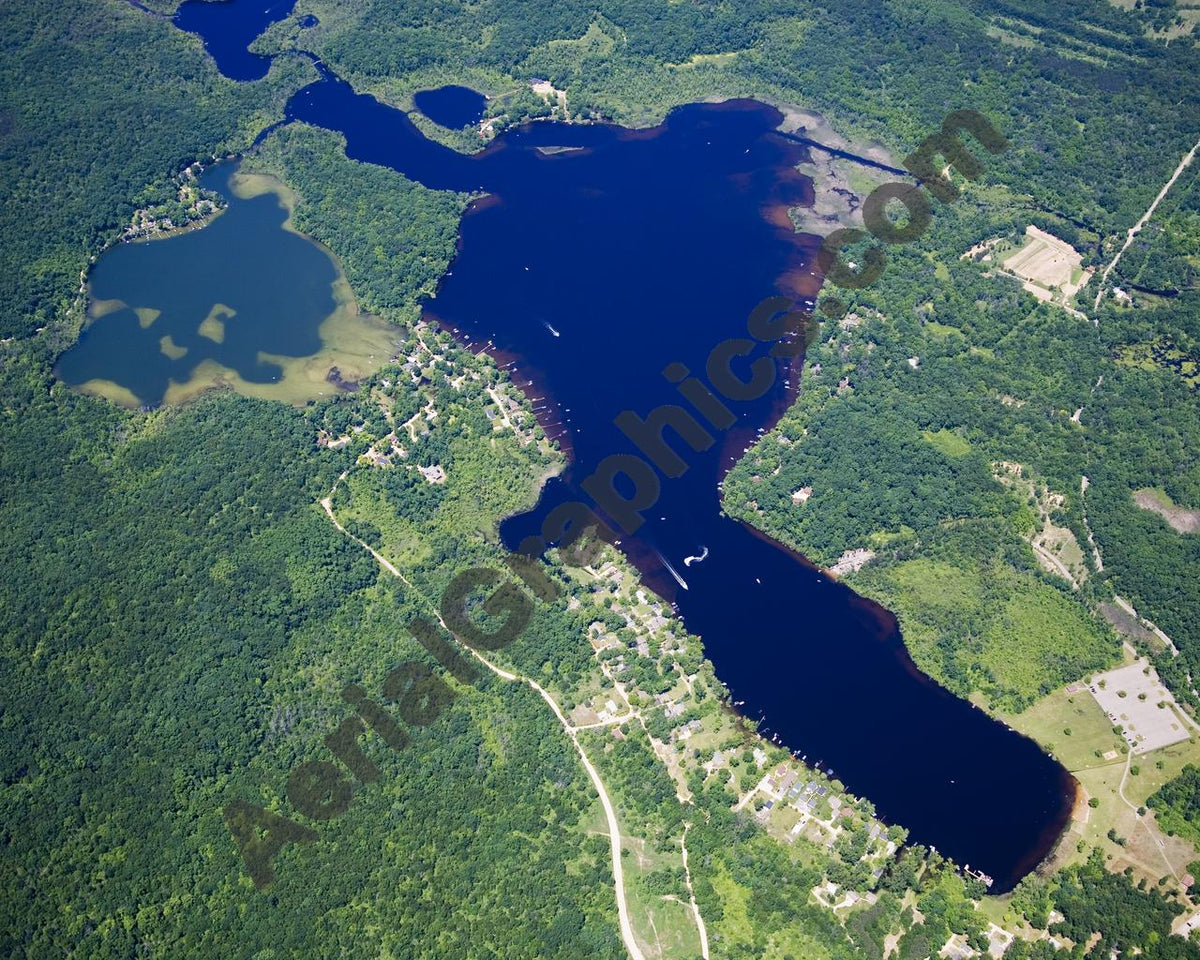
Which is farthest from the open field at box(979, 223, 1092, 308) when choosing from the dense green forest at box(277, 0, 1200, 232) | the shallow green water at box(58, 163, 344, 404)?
the shallow green water at box(58, 163, 344, 404)

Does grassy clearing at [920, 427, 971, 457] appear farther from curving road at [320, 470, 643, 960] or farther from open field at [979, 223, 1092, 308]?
curving road at [320, 470, 643, 960]

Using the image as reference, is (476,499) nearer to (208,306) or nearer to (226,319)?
(226,319)

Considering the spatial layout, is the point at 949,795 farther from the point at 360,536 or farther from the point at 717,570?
the point at 360,536

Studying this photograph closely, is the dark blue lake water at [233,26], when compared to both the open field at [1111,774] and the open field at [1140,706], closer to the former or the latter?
the open field at [1111,774]

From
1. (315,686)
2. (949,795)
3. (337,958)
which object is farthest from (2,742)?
(949,795)

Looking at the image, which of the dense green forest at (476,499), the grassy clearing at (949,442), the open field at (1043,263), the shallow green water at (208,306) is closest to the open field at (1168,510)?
the dense green forest at (476,499)
